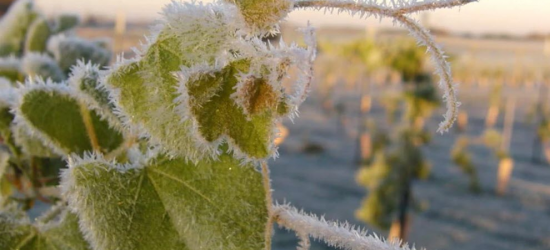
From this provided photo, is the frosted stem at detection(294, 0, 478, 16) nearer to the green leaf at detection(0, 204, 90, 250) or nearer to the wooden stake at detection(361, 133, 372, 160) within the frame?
the green leaf at detection(0, 204, 90, 250)

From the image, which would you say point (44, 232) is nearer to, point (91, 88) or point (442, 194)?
point (91, 88)

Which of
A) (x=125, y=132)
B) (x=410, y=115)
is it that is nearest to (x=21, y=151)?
(x=125, y=132)

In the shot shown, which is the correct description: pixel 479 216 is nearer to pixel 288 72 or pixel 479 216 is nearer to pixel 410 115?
pixel 410 115

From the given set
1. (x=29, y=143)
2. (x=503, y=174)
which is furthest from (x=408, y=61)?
(x=29, y=143)

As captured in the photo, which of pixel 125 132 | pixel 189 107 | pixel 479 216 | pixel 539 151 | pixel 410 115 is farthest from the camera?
pixel 539 151

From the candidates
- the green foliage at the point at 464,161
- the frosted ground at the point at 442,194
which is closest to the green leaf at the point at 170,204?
the frosted ground at the point at 442,194

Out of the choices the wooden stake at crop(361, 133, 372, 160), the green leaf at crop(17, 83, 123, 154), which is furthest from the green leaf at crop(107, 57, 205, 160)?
the wooden stake at crop(361, 133, 372, 160)
